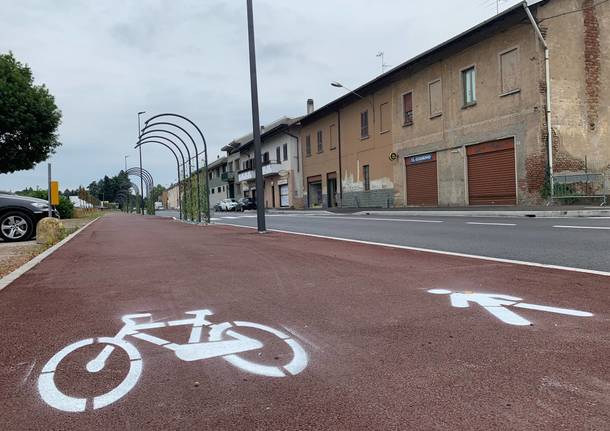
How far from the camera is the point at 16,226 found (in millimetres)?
11688

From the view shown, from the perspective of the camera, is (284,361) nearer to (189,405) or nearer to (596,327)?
(189,405)

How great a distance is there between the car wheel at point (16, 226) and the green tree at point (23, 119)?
14.9m

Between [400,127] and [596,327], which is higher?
[400,127]

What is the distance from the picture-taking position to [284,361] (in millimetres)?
2871

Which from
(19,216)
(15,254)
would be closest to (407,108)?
(19,216)

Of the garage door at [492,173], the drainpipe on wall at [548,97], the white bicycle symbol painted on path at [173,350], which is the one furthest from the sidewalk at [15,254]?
the garage door at [492,173]

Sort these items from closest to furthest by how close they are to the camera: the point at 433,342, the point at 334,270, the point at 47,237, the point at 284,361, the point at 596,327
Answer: the point at 284,361, the point at 433,342, the point at 596,327, the point at 334,270, the point at 47,237

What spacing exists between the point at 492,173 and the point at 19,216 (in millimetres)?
18767

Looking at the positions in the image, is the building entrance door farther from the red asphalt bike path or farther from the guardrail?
the red asphalt bike path

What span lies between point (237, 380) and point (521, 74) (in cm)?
2133

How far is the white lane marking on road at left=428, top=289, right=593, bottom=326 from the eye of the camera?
3.63 m

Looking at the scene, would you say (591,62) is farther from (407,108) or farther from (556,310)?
(556,310)

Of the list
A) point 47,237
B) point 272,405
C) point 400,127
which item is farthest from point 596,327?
point 400,127

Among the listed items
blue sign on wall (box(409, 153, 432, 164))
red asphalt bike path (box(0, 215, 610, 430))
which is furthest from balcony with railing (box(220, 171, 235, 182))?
red asphalt bike path (box(0, 215, 610, 430))
